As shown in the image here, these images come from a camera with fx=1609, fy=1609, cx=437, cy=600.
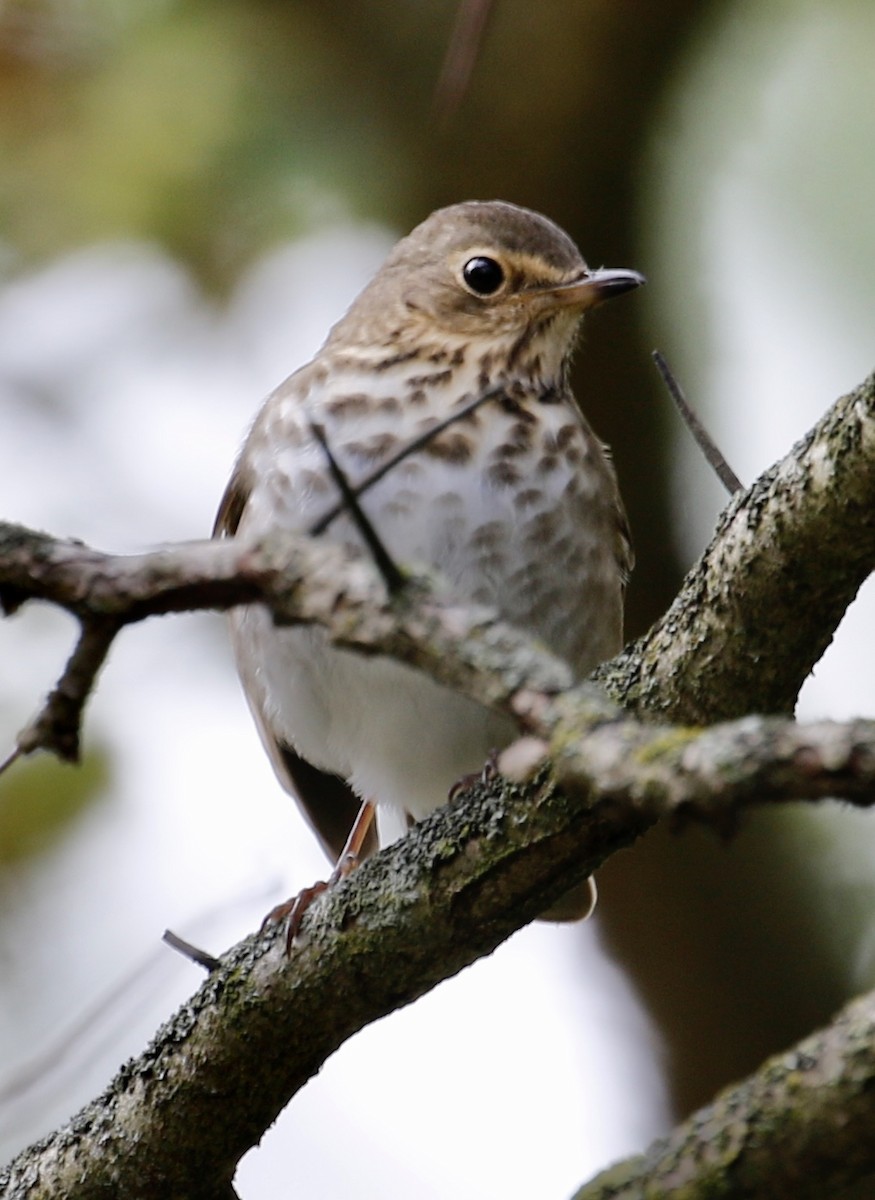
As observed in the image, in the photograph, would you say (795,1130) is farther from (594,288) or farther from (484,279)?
(484,279)

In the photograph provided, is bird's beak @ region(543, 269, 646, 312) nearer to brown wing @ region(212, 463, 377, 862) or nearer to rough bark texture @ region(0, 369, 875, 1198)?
brown wing @ region(212, 463, 377, 862)

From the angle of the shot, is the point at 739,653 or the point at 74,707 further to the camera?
the point at 739,653

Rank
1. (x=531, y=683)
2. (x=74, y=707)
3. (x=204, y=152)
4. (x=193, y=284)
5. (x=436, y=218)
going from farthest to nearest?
1. (x=193, y=284)
2. (x=204, y=152)
3. (x=436, y=218)
4. (x=74, y=707)
5. (x=531, y=683)

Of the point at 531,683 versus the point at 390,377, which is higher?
the point at 390,377

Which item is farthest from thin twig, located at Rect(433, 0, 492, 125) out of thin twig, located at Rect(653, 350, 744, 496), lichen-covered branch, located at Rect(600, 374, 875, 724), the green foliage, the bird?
the green foliage

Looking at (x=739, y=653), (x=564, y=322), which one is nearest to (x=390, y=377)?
(x=564, y=322)

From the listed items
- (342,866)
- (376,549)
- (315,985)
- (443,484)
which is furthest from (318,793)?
(376,549)

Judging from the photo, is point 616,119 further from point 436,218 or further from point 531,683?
point 531,683
